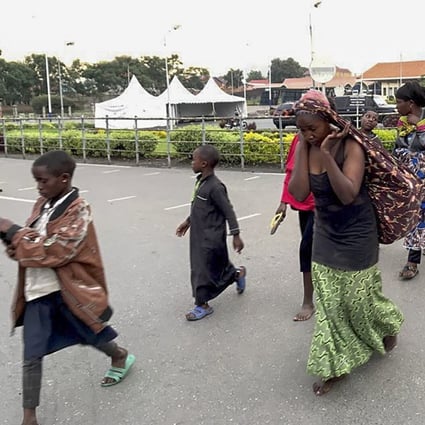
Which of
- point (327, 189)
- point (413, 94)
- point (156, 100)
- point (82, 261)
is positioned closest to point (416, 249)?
point (413, 94)

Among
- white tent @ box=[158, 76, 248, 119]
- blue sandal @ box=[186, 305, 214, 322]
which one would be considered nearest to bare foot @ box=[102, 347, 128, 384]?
blue sandal @ box=[186, 305, 214, 322]

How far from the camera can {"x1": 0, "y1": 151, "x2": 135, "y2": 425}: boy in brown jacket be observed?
8.19 feet

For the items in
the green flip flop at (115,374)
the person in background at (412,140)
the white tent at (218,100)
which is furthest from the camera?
the white tent at (218,100)

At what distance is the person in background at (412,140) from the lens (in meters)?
4.34

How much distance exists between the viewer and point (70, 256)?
254 cm

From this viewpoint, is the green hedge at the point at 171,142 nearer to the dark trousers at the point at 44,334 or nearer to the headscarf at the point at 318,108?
the headscarf at the point at 318,108

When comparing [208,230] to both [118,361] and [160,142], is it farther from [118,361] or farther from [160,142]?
[160,142]

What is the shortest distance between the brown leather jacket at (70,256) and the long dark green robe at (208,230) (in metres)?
1.31

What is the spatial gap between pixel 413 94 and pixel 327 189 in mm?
2076

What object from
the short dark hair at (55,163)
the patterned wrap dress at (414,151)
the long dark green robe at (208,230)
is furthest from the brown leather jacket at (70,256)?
the patterned wrap dress at (414,151)

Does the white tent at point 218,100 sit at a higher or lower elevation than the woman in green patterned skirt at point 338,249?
higher

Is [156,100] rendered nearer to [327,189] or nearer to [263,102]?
[263,102]

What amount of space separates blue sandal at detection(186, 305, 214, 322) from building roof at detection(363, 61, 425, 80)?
76.8 metres

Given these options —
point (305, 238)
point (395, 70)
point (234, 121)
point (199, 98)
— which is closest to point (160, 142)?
point (234, 121)
